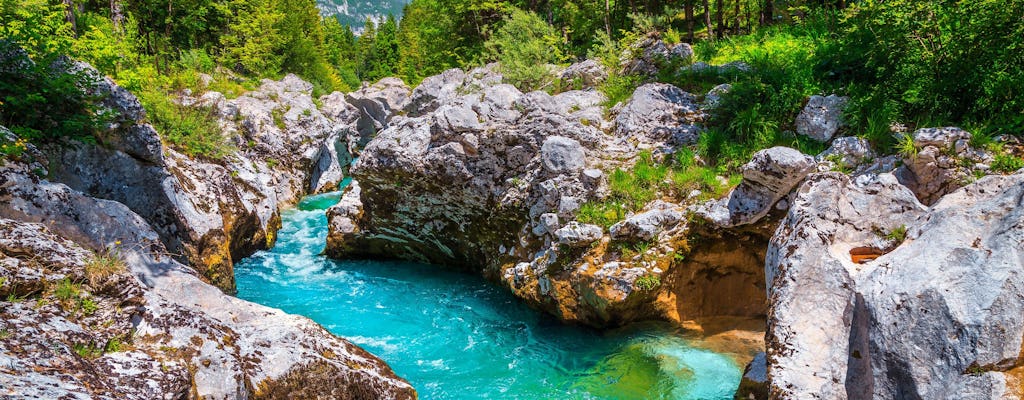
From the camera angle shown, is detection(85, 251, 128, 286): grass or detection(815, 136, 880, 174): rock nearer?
detection(85, 251, 128, 286): grass

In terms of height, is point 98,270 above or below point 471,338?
above

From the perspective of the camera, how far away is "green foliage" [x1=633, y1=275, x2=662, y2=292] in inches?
348

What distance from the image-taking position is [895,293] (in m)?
5.11

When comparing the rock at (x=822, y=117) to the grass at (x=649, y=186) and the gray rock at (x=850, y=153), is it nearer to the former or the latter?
the gray rock at (x=850, y=153)

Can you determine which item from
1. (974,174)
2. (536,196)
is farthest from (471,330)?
(974,174)

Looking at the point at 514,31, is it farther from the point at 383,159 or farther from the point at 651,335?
the point at 651,335

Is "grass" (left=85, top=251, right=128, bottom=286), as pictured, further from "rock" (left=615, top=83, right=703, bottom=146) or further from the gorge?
"rock" (left=615, top=83, right=703, bottom=146)

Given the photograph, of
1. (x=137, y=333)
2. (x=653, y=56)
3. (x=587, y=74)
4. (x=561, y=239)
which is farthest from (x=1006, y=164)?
(x=137, y=333)

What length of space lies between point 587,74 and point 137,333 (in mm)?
12360

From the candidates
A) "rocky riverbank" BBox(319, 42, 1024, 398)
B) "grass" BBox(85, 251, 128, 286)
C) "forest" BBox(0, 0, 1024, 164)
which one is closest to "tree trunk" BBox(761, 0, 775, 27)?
"forest" BBox(0, 0, 1024, 164)

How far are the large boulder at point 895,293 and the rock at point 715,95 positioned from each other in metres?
4.27

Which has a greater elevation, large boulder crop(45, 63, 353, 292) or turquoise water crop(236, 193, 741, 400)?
large boulder crop(45, 63, 353, 292)

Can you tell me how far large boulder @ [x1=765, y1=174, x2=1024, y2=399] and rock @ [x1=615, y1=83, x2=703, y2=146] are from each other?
4172mm

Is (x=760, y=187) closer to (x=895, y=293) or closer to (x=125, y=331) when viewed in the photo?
(x=895, y=293)
